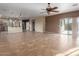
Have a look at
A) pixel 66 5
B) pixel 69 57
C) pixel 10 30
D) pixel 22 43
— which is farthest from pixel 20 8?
pixel 69 57

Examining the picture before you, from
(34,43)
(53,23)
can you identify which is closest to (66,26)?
(53,23)

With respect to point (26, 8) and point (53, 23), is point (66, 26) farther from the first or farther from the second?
point (26, 8)

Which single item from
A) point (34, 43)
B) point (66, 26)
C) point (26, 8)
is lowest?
point (34, 43)

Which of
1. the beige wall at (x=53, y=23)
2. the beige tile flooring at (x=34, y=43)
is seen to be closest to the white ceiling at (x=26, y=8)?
the beige wall at (x=53, y=23)

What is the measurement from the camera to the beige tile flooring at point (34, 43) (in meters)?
2.39

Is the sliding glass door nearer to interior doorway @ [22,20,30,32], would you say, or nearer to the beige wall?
the beige wall

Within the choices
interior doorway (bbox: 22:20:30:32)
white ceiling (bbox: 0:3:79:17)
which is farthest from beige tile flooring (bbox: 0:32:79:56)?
white ceiling (bbox: 0:3:79:17)

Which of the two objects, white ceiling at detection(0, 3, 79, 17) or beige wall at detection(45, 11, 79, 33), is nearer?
white ceiling at detection(0, 3, 79, 17)

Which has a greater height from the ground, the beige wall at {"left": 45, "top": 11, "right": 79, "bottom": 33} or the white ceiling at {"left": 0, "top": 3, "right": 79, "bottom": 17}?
the white ceiling at {"left": 0, "top": 3, "right": 79, "bottom": 17}

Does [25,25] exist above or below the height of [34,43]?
above

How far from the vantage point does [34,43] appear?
2473 mm

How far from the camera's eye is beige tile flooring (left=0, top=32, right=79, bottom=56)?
7.84 feet

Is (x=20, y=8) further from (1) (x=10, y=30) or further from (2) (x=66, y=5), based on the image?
(2) (x=66, y=5)

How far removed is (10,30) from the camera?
249cm
